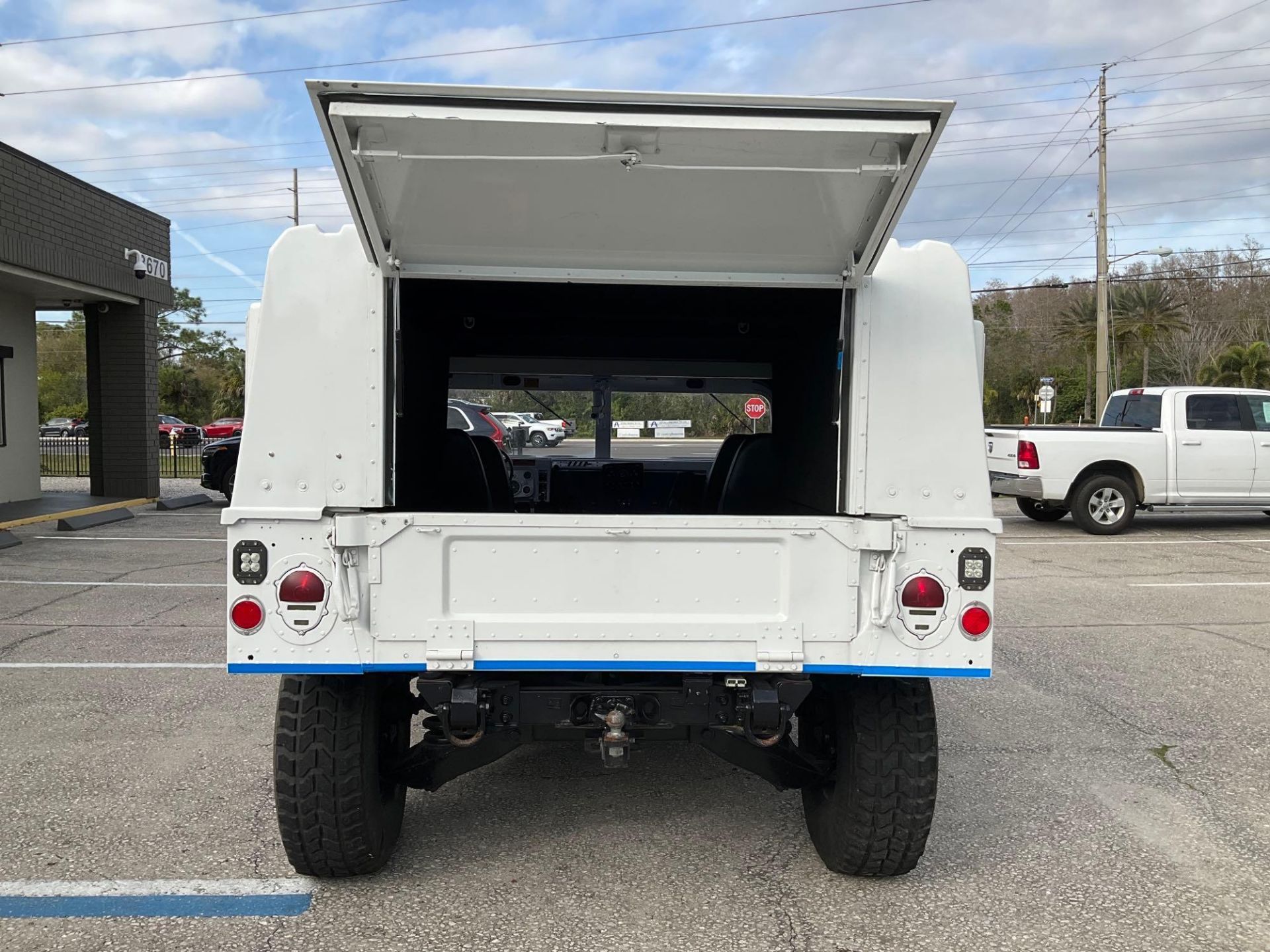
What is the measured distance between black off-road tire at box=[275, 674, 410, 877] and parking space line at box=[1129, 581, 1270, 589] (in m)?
8.74

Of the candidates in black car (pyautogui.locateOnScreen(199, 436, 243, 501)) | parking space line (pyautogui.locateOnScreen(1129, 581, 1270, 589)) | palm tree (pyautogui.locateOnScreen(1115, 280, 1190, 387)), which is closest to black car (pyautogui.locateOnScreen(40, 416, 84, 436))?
black car (pyautogui.locateOnScreen(199, 436, 243, 501))

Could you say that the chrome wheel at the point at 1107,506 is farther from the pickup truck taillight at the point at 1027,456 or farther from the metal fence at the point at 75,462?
the metal fence at the point at 75,462

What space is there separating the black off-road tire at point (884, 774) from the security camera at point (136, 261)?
52.7ft

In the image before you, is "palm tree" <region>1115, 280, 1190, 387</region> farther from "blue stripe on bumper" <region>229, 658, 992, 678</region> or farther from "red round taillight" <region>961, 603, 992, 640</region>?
"blue stripe on bumper" <region>229, 658, 992, 678</region>

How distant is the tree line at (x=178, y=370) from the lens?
58.3 meters

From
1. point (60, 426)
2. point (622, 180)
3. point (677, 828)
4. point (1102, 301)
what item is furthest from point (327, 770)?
point (60, 426)

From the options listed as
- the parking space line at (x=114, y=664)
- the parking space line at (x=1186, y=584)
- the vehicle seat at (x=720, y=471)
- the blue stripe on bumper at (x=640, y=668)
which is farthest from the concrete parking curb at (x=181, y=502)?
the blue stripe on bumper at (x=640, y=668)

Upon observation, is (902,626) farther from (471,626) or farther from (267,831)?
(267,831)

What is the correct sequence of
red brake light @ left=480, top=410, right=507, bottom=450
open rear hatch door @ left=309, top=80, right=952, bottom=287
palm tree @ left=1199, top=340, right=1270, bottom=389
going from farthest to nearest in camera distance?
1. palm tree @ left=1199, top=340, right=1270, bottom=389
2. red brake light @ left=480, top=410, right=507, bottom=450
3. open rear hatch door @ left=309, top=80, right=952, bottom=287

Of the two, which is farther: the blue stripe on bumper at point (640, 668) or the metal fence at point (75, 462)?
the metal fence at point (75, 462)

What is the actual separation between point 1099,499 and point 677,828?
11.5 metres

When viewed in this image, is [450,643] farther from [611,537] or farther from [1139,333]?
[1139,333]

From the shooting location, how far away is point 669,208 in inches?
122

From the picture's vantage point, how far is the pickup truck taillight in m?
13.5
